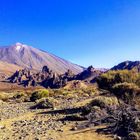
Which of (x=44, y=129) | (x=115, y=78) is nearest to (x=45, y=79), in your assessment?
(x=115, y=78)

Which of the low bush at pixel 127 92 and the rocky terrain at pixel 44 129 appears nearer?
the rocky terrain at pixel 44 129

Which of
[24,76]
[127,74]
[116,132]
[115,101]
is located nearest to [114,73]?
[127,74]

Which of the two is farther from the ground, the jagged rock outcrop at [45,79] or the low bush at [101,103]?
the jagged rock outcrop at [45,79]

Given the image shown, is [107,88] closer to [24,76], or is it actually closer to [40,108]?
[40,108]

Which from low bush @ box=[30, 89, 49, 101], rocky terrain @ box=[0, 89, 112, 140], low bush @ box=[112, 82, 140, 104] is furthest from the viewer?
low bush @ box=[30, 89, 49, 101]

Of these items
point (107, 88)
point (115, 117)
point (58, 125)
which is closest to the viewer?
point (115, 117)

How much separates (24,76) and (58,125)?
516 ft

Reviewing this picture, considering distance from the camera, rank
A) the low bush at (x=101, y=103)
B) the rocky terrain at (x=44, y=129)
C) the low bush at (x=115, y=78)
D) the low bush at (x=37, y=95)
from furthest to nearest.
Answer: the low bush at (x=37, y=95) → the low bush at (x=115, y=78) → the low bush at (x=101, y=103) → the rocky terrain at (x=44, y=129)

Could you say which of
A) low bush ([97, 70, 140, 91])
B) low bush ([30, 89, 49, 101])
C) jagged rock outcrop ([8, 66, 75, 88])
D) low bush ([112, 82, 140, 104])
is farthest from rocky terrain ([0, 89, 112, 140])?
jagged rock outcrop ([8, 66, 75, 88])

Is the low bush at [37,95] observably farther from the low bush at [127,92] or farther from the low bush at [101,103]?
the low bush at [127,92]

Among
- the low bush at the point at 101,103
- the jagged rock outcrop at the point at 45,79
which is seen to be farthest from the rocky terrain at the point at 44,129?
the jagged rock outcrop at the point at 45,79

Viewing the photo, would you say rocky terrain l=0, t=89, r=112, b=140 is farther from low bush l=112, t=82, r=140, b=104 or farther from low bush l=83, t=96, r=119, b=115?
low bush l=112, t=82, r=140, b=104

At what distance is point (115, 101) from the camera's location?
25.5 m

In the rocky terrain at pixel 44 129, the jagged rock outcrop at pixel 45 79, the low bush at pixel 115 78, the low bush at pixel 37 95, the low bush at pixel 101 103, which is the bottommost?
the rocky terrain at pixel 44 129
